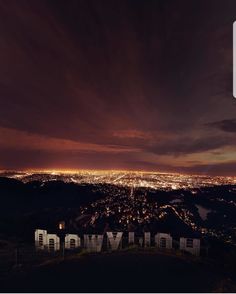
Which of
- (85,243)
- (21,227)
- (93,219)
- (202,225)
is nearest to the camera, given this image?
(85,243)

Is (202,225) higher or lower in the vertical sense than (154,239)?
lower

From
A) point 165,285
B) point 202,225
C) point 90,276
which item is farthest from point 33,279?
point 202,225

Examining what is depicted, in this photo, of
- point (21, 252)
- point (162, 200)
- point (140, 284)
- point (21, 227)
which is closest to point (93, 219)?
point (21, 227)

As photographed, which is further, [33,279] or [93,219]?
[93,219]

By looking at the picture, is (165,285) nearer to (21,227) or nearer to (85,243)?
(85,243)

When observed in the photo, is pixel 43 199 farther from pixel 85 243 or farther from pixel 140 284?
pixel 140 284

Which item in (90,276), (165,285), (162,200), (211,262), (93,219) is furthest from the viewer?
(162,200)

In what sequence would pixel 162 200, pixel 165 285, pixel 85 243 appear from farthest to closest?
pixel 162 200, pixel 85 243, pixel 165 285

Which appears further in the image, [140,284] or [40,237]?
[40,237]

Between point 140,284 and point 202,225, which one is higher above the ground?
point 140,284
